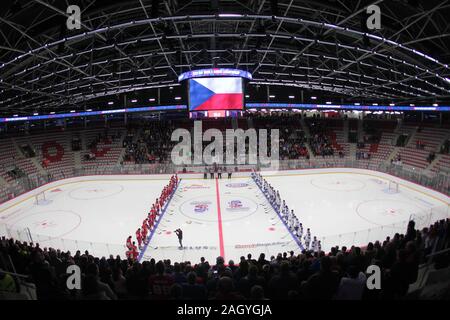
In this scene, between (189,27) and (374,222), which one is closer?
(374,222)

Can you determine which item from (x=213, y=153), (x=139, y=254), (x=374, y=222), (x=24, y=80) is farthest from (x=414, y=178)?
(x=24, y=80)

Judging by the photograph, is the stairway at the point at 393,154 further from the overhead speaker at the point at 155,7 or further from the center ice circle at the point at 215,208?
the overhead speaker at the point at 155,7

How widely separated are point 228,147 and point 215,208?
1237 centimetres

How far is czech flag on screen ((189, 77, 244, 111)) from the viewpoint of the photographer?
17234 mm

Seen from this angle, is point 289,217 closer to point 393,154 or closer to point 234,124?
point 393,154

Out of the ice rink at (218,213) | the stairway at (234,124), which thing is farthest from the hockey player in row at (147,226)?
the stairway at (234,124)

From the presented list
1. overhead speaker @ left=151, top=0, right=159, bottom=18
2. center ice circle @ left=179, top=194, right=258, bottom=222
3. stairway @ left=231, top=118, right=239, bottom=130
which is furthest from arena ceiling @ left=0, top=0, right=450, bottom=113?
stairway @ left=231, top=118, right=239, bottom=130

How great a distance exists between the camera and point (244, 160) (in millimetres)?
26703

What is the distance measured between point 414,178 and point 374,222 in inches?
322

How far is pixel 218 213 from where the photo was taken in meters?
15.6

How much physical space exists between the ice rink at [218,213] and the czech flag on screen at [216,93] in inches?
219

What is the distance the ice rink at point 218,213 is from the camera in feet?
35.9

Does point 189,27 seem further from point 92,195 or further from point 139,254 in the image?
point 92,195
